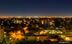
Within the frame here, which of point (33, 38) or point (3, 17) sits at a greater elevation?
point (3, 17)

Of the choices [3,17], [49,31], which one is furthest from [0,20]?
[49,31]

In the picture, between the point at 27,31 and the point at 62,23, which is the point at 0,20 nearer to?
the point at 27,31

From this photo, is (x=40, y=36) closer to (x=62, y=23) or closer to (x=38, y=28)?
(x=38, y=28)

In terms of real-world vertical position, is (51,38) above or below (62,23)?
below

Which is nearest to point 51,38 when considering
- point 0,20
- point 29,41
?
point 29,41

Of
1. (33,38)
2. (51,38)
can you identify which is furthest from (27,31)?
(51,38)

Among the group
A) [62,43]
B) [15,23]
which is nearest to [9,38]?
[15,23]

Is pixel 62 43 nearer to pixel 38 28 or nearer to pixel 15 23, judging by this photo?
pixel 38 28
